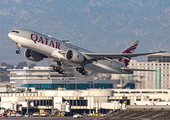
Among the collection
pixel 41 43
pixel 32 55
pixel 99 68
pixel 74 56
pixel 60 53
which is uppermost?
pixel 41 43

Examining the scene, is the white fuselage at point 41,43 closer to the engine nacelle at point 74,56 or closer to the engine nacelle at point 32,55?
the engine nacelle at point 74,56

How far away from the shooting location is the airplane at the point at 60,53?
64.5 meters

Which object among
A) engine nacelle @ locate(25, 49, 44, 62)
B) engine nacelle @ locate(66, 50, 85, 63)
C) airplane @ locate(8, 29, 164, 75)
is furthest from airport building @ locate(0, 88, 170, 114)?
engine nacelle @ locate(66, 50, 85, 63)

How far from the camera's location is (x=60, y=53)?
67.1 metres

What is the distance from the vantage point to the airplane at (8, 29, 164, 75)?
6450 centimetres

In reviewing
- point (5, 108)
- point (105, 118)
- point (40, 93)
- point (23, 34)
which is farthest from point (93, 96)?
point (23, 34)

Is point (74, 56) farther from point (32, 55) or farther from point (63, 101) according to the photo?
point (63, 101)

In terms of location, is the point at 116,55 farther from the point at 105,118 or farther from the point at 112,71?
the point at 105,118

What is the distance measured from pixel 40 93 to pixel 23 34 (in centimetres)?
6188

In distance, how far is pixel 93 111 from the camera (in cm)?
11681

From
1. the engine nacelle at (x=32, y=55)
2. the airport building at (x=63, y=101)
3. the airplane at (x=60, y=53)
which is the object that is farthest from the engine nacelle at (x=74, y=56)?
the airport building at (x=63, y=101)

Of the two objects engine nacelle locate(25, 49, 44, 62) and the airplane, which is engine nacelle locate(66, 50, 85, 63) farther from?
engine nacelle locate(25, 49, 44, 62)

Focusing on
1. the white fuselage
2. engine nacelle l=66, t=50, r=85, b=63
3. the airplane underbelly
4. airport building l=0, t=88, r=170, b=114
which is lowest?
airport building l=0, t=88, r=170, b=114

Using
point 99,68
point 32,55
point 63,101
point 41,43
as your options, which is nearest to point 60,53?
point 41,43
